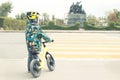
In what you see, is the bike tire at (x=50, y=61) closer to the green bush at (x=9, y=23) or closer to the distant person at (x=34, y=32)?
the distant person at (x=34, y=32)

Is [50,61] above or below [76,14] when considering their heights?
below

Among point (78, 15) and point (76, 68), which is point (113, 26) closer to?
point (78, 15)

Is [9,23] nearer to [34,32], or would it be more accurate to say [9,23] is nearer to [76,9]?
[76,9]

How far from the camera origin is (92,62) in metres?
10.8

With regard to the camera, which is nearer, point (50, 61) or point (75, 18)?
point (50, 61)

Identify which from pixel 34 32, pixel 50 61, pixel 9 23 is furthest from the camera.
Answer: pixel 9 23

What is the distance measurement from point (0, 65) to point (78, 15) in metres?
56.6

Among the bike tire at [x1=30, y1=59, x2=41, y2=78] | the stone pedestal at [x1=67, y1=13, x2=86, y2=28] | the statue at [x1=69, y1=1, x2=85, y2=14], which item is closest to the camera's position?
the bike tire at [x1=30, y1=59, x2=41, y2=78]

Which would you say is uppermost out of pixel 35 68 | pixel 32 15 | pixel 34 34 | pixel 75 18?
pixel 32 15

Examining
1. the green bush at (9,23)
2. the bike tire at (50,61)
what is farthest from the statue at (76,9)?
the bike tire at (50,61)

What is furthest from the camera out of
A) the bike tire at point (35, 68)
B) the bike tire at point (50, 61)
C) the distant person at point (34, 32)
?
the bike tire at point (50, 61)

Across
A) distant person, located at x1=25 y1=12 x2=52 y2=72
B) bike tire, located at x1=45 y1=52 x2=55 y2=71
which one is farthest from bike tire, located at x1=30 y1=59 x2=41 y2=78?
bike tire, located at x1=45 y1=52 x2=55 y2=71

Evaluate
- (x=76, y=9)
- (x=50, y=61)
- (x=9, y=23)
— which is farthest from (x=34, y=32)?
(x=76, y=9)

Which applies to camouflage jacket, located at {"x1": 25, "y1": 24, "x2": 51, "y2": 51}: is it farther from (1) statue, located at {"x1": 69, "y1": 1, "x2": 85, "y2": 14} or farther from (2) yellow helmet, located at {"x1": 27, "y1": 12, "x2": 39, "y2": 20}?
(1) statue, located at {"x1": 69, "y1": 1, "x2": 85, "y2": 14}
